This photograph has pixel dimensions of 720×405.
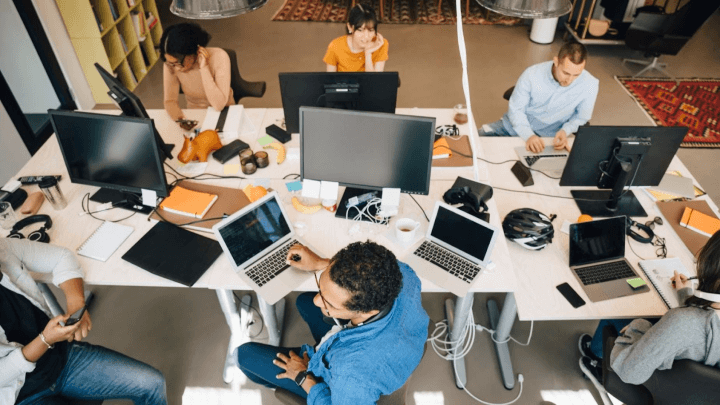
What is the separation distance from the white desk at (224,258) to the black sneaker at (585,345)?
408mm

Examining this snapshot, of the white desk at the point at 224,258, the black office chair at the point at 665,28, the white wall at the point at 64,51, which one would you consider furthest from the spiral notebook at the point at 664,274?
the white wall at the point at 64,51

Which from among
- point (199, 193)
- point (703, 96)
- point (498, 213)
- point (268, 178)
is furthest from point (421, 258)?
point (703, 96)

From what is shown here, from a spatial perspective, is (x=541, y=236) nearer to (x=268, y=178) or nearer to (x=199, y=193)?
(x=268, y=178)

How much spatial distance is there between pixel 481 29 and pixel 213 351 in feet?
17.5

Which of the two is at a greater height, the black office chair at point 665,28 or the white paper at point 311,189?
the white paper at point 311,189

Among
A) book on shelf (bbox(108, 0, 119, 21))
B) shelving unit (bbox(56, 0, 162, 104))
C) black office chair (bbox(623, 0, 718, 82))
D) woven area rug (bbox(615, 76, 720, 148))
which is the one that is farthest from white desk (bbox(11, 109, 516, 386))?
black office chair (bbox(623, 0, 718, 82))

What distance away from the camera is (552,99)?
2791 mm

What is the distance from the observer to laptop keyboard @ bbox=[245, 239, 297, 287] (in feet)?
5.94

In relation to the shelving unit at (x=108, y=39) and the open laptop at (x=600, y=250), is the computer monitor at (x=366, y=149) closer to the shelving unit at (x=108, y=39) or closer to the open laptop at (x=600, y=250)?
the open laptop at (x=600, y=250)

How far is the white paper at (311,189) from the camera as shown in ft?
6.79

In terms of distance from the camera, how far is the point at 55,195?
203 cm

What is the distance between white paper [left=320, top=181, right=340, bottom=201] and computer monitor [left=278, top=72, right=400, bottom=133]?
426mm

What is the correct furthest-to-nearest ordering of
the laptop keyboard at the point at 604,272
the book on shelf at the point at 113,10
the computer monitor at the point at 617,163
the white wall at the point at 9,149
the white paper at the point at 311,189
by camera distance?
the book on shelf at the point at 113,10, the white wall at the point at 9,149, the white paper at the point at 311,189, the computer monitor at the point at 617,163, the laptop keyboard at the point at 604,272

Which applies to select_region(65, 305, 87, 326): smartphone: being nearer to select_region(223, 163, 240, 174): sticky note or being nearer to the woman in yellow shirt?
select_region(223, 163, 240, 174): sticky note
